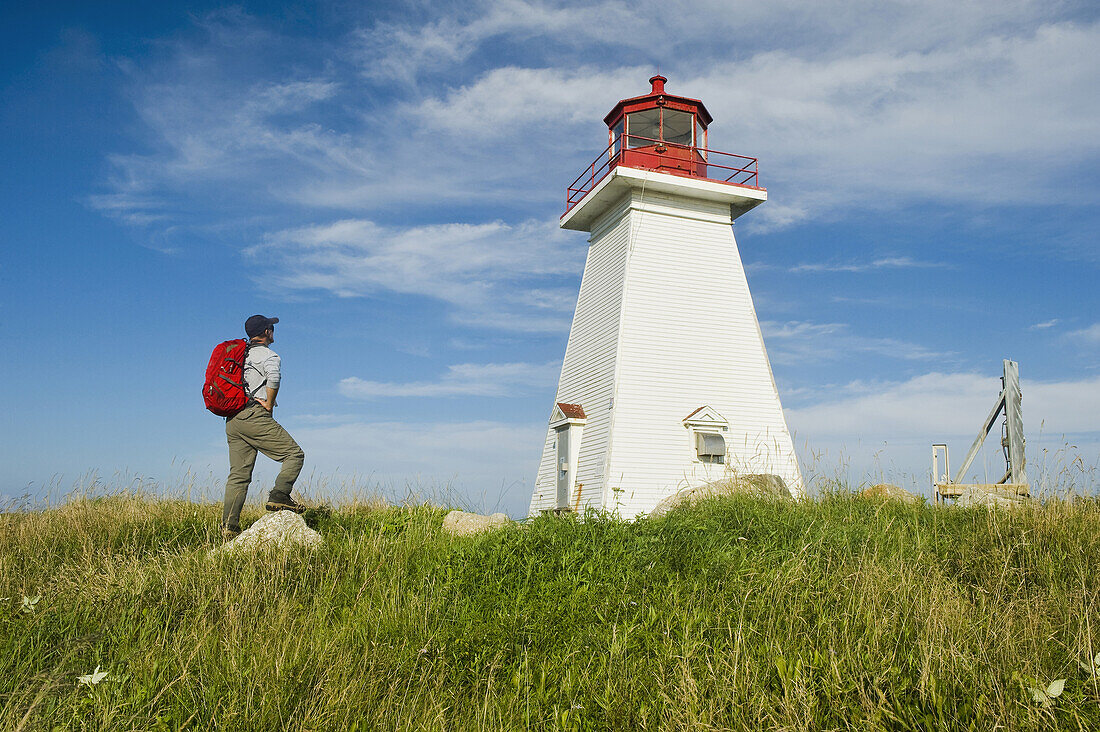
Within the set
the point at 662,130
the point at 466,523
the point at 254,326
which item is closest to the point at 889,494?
the point at 466,523

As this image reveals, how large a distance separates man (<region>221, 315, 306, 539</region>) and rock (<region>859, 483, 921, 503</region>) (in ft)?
22.5

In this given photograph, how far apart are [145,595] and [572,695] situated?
3.63 meters

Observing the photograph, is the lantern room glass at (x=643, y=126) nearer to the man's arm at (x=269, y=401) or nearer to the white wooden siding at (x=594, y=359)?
the white wooden siding at (x=594, y=359)

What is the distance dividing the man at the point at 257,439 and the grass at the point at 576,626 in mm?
526

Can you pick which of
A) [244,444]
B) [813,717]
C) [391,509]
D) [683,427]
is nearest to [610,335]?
[683,427]

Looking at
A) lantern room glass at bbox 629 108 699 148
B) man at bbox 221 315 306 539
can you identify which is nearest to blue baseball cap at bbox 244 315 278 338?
man at bbox 221 315 306 539

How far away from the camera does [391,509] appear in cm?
967

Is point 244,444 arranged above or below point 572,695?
above

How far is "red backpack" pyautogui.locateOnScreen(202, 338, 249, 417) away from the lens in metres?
7.84

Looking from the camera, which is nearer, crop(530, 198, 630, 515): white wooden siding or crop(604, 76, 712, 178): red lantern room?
crop(530, 198, 630, 515): white wooden siding

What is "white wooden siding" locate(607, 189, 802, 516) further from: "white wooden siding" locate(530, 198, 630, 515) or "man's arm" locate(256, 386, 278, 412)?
"man's arm" locate(256, 386, 278, 412)

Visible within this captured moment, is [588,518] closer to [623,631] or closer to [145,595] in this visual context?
[623,631]

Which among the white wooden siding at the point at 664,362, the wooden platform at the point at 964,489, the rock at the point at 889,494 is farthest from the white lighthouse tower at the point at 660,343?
the rock at the point at 889,494

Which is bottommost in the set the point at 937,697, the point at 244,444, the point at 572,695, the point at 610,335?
the point at 572,695
